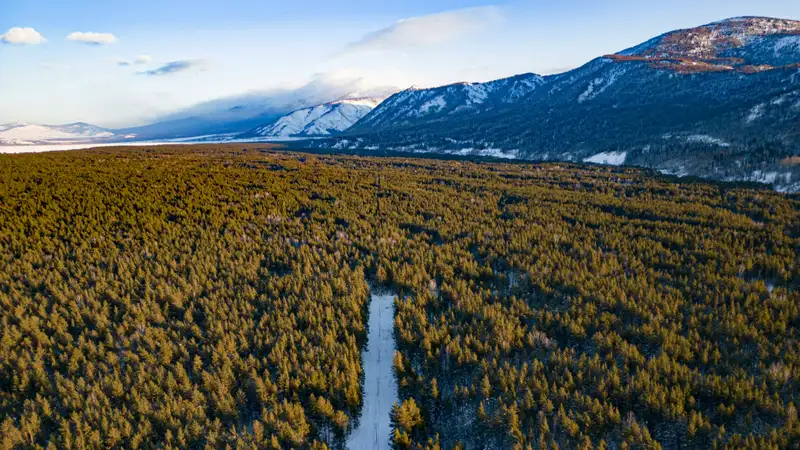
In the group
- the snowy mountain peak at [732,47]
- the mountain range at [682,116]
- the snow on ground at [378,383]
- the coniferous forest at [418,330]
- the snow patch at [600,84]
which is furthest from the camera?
the snow patch at [600,84]

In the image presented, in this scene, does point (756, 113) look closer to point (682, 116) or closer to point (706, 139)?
point (706, 139)

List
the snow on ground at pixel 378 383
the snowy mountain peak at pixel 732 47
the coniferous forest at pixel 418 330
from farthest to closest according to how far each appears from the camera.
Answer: the snowy mountain peak at pixel 732 47 → the snow on ground at pixel 378 383 → the coniferous forest at pixel 418 330

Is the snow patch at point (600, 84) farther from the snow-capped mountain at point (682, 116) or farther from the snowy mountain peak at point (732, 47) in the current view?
the snowy mountain peak at point (732, 47)

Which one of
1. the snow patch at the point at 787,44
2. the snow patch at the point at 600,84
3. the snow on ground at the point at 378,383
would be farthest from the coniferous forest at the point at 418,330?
the snow patch at the point at 787,44

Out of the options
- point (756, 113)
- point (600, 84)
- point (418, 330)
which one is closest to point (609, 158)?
point (756, 113)

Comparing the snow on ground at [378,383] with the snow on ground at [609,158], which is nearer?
the snow on ground at [378,383]

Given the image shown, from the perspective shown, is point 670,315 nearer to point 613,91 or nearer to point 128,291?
point 128,291
